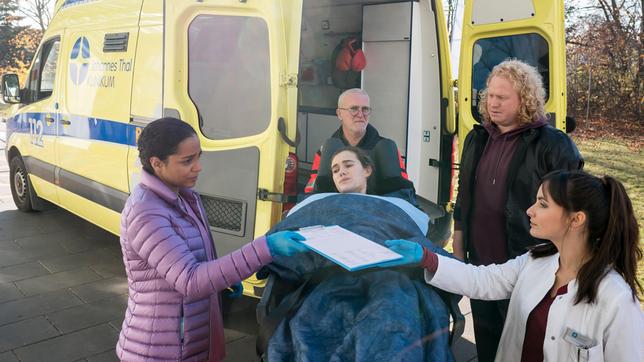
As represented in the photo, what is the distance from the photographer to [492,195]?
9.02ft

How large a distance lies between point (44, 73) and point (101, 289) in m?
2.77

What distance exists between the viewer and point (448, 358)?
6.54 ft

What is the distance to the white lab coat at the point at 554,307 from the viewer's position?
1735 millimetres

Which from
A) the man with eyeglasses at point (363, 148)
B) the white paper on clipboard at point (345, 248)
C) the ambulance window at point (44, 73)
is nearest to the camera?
the white paper on clipboard at point (345, 248)

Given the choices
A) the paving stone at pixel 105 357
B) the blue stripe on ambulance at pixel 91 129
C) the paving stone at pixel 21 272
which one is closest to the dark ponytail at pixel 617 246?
the paving stone at pixel 105 357

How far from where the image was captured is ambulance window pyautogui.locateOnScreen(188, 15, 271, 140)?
12.0 ft

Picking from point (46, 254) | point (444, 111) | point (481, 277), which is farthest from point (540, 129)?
point (46, 254)

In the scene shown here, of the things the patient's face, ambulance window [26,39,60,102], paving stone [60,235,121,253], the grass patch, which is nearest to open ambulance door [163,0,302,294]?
the patient's face

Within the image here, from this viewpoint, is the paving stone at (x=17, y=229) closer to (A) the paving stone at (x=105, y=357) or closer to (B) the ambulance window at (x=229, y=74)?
(A) the paving stone at (x=105, y=357)

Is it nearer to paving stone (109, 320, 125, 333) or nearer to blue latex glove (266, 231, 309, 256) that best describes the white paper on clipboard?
blue latex glove (266, 231, 309, 256)

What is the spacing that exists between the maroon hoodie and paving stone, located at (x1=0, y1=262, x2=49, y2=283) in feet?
12.9

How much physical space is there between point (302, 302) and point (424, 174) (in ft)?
8.66

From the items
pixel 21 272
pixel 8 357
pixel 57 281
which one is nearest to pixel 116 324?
pixel 8 357

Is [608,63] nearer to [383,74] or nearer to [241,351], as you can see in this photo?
[383,74]
